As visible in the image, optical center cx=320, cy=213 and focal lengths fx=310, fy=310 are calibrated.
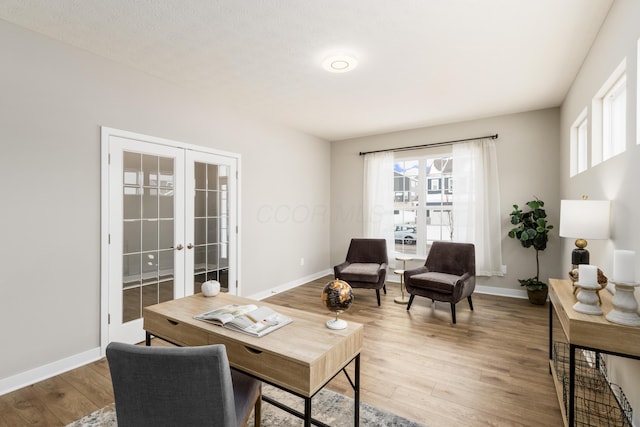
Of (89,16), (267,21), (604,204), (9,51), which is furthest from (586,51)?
(9,51)

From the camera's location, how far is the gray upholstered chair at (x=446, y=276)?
3.59 meters

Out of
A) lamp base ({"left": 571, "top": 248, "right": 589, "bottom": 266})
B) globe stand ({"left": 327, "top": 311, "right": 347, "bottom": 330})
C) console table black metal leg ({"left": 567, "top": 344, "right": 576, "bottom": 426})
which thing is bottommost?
console table black metal leg ({"left": 567, "top": 344, "right": 576, "bottom": 426})

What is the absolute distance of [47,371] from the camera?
2.45m

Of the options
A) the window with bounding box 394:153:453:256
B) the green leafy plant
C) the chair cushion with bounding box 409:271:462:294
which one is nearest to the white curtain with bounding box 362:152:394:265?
the window with bounding box 394:153:453:256

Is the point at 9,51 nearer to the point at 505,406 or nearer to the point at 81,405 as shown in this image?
the point at 81,405

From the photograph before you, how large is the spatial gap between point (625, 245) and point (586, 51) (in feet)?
6.19

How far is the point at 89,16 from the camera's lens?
7.30 feet

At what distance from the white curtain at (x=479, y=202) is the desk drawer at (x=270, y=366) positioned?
13.6 ft

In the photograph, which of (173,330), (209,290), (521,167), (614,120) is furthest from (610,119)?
(173,330)

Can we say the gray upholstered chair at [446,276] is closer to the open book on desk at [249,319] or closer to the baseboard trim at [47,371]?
the open book on desk at [249,319]

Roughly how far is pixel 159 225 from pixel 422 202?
403 cm

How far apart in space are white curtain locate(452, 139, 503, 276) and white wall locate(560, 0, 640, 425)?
1.77 m

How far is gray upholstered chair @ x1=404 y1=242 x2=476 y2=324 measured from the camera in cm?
359

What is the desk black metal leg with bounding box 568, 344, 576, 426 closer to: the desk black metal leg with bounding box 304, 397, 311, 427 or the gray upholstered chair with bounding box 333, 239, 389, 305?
the desk black metal leg with bounding box 304, 397, 311, 427
